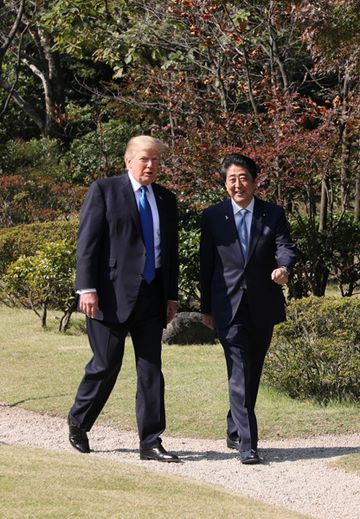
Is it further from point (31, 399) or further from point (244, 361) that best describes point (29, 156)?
point (244, 361)

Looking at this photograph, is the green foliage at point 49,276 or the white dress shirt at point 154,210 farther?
the green foliage at point 49,276

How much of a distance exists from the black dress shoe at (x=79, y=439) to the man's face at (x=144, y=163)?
1.66m

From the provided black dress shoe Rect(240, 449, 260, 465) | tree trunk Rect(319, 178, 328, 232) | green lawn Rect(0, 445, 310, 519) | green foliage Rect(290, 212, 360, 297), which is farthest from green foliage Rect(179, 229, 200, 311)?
green lawn Rect(0, 445, 310, 519)

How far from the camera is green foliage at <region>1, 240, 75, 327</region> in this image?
12.8m

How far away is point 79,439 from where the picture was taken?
706 cm

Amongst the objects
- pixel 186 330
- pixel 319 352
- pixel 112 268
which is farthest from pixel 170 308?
pixel 186 330

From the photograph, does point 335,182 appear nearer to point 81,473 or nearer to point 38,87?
point 81,473

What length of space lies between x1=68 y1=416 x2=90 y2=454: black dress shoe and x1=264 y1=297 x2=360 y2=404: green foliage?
229 cm

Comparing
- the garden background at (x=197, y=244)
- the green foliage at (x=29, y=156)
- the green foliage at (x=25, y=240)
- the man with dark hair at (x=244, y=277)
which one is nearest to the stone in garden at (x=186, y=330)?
the garden background at (x=197, y=244)

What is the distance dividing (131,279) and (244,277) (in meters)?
0.74

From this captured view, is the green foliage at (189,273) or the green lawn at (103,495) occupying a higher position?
the green foliage at (189,273)

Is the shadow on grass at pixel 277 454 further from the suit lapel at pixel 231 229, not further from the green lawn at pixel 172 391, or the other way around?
the suit lapel at pixel 231 229

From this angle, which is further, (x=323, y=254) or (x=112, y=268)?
(x=323, y=254)

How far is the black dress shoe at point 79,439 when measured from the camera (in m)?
7.03
